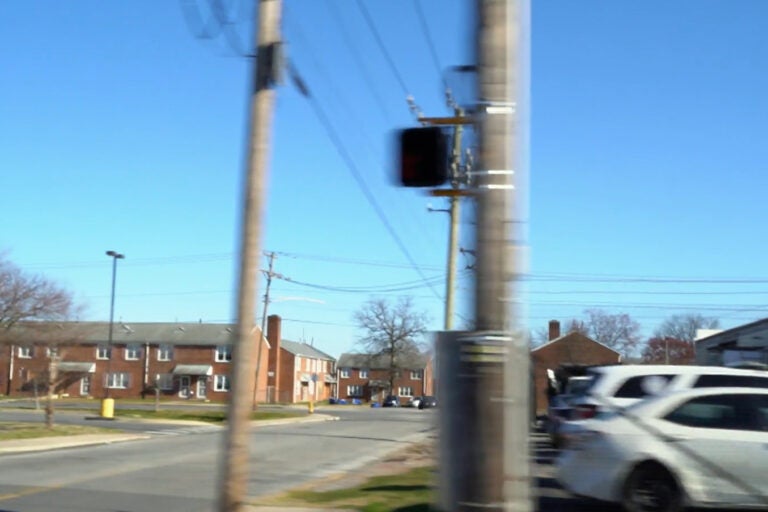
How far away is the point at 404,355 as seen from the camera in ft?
343

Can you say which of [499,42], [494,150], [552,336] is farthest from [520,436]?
[552,336]

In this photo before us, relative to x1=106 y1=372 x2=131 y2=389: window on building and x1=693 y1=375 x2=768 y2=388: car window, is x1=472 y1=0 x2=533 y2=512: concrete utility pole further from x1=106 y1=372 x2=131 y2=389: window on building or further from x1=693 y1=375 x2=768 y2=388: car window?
x1=106 y1=372 x2=131 y2=389: window on building

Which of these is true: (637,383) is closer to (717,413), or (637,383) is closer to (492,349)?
(717,413)

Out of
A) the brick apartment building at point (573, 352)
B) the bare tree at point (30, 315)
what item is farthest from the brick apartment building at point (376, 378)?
the bare tree at point (30, 315)

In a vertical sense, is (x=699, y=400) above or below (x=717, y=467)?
above

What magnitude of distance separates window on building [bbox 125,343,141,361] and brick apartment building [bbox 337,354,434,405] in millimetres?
30342

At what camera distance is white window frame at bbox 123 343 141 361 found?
3371 inches

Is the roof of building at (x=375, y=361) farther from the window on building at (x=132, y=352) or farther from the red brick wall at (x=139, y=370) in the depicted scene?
the window on building at (x=132, y=352)

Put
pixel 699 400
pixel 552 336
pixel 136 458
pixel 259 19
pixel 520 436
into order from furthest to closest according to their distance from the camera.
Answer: pixel 552 336 < pixel 136 458 < pixel 699 400 < pixel 259 19 < pixel 520 436

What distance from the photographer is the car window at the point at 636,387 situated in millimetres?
12609

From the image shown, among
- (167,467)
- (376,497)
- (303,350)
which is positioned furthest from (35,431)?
(303,350)

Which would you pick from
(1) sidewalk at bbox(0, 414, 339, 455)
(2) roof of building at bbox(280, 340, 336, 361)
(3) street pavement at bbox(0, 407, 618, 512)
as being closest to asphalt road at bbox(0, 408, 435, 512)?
(3) street pavement at bbox(0, 407, 618, 512)

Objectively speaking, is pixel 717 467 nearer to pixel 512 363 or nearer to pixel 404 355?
pixel 512 363

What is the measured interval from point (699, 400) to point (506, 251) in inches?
226
